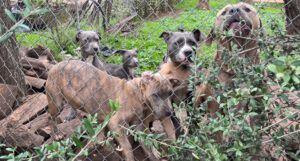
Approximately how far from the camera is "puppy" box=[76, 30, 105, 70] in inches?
291

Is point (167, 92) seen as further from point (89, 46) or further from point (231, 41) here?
point (89, 46)

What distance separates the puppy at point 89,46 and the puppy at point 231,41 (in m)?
3.35

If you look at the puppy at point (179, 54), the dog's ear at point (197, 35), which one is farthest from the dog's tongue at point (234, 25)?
the dog's ear at point (197, 35)

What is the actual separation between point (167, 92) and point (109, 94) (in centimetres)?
63

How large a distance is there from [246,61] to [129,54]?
170 inches

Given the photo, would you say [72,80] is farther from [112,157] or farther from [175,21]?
[175,21]

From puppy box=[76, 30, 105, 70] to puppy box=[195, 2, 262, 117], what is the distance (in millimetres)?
3346

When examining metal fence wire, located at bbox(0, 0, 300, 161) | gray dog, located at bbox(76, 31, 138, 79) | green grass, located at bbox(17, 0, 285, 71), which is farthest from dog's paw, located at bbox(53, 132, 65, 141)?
gray dog, located at bbox(76, 31, 138, 79)

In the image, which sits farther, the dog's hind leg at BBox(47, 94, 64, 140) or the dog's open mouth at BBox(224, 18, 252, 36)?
the dog's hind leg at BBox(47, 94, 64, 140)

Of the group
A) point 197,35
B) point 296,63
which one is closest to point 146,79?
point 197,35

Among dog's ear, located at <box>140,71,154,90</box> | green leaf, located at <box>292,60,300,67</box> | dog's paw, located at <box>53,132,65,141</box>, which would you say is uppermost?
green leaf, located at <box>292,60,300,67</box>

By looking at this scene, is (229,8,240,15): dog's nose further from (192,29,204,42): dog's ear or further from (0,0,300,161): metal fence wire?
(192,29,204,42): dog's ear

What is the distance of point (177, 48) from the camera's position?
520cm

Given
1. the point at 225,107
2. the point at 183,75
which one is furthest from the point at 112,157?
the point at 225,107
